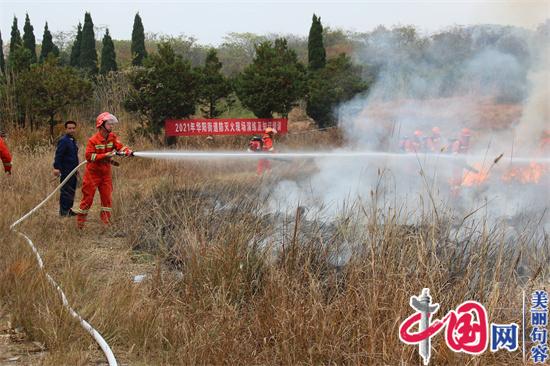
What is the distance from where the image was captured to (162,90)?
49.0 feet

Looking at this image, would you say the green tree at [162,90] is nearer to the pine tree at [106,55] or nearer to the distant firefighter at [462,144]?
the distant firefighter at [462,144]

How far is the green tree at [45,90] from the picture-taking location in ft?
50.1

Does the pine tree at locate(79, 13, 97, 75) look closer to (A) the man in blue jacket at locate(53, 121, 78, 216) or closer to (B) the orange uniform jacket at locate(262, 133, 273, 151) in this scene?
(B) the orange uniform jacket at locate(262, 133, 273, 151)

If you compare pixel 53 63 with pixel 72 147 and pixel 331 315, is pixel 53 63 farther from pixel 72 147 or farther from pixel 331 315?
pixel 331 315

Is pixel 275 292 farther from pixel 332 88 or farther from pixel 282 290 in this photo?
pixel 332 88

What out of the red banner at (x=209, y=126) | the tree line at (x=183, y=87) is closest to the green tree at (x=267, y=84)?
the tree line at (x=183, y=87)

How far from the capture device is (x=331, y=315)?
351 centimetres

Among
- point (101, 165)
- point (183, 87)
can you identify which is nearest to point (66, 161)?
point (101, 165)

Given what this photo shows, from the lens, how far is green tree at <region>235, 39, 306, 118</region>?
15961 mm

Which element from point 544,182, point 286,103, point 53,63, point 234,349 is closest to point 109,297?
point 234,349

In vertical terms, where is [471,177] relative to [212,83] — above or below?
below

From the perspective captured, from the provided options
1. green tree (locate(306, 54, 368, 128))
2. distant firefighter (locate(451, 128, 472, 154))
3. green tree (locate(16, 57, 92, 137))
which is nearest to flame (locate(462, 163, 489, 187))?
distant firefighter (locate(451, 128, 472, 154))

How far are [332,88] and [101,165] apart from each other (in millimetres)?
10128

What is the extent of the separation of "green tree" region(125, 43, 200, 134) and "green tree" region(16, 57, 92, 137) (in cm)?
170
